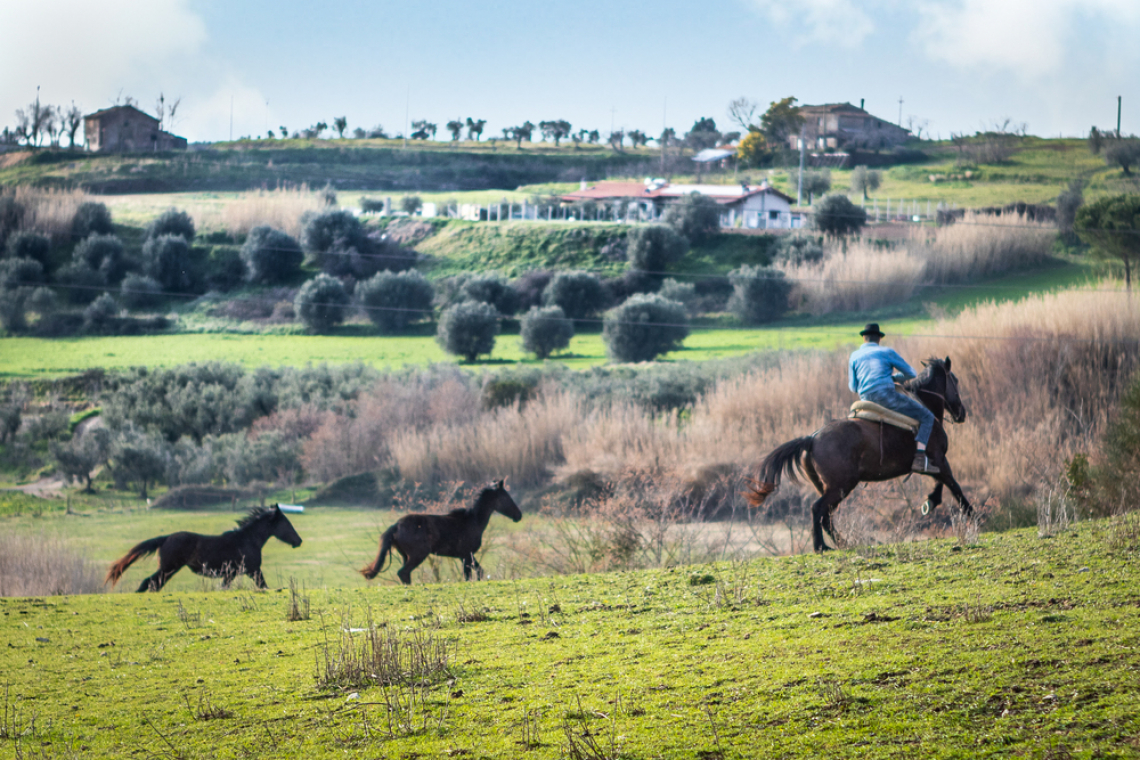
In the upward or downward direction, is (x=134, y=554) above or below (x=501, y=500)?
below

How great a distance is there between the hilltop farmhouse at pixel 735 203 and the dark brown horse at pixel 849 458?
54.8m

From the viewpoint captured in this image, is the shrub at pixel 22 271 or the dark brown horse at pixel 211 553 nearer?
the dark brown horse at pixel 211 553

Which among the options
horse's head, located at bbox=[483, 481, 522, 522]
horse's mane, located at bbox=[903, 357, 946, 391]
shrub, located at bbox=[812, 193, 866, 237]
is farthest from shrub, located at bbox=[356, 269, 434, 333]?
horse's mane, located at bbox=[903, 357, 946, 391]

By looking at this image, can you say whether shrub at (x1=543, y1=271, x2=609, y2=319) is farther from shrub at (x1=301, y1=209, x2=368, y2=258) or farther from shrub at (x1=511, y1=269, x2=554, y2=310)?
shrub at (x1=301, y1=209, x2=368, y2=258)

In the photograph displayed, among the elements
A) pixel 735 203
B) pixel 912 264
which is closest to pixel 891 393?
pixel 912 264

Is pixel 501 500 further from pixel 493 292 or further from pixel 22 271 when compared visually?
pixel 22 271

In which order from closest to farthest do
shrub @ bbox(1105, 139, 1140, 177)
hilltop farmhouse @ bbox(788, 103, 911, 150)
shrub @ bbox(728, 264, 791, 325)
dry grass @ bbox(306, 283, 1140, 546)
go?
dry grass @ bbox(306, 283, 1140, 546) < shrub @ bbox(728, 264, 791, 325) < shrub @ bbox(1105, 139, 1140, 177) < hilltop farmhouse @ bbox(788, 103, 911, 150)

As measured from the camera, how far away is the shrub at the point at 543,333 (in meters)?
44.3

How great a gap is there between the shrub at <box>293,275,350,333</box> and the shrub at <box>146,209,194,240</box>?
1366cm

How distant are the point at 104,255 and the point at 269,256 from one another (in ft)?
30.7

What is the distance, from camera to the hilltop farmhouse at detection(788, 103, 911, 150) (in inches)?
3858

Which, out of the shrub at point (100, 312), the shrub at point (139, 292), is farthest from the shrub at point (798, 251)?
the shrub at point (100, 312)

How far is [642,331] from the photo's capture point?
42.5 meters

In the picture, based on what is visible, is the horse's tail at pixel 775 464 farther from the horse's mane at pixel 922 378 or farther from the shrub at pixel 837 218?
the shrub at pixel 837 218
